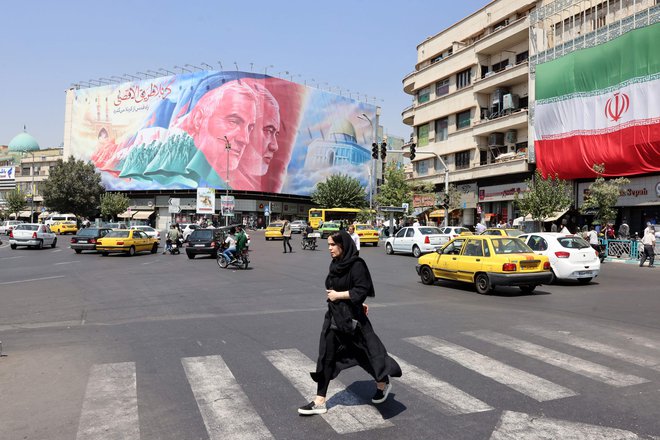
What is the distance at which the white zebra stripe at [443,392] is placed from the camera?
4.79 metres

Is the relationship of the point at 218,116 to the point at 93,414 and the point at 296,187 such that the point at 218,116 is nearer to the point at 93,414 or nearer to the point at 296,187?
the point at 296,187

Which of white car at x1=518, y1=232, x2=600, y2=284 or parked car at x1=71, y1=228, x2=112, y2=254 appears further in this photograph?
parked car at x1=71, y1=228, x2=112, y2=254

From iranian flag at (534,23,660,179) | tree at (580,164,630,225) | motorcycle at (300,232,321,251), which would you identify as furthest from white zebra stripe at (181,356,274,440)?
iranian flag at (534,23,660,179)

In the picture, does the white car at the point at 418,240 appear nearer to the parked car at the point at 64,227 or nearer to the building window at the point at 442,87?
the building window at the point at 442,87

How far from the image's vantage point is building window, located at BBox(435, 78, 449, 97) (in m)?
49.0

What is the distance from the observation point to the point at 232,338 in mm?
7727

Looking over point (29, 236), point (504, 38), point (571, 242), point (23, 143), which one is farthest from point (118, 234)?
point (23, 143)

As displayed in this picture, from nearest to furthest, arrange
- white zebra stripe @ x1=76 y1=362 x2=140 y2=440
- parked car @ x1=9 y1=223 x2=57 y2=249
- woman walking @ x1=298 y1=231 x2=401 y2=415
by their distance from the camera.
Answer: white zebra stripe @ x1=76 y1=362 x2=140 y2=440 → woman walking @ x1=298 y1=231 x2=401 y2=415 → parked car @ x1=9 y1=223 x2=57 y2=249

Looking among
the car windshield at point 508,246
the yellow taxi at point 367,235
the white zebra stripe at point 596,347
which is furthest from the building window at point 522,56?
the white zebra stripe at point 596,347

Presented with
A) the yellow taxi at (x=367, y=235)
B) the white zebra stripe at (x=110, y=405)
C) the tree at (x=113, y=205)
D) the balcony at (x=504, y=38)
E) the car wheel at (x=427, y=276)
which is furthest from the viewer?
the tree at (x=113, y=205)

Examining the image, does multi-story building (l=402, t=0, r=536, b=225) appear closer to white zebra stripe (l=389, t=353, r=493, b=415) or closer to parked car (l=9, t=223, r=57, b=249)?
parked car (l=9, t=223, r=57, b=249)

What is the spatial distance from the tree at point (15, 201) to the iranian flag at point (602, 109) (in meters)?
84.5

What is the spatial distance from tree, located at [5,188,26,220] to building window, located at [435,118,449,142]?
241 ft

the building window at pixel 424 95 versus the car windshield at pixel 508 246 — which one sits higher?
the building window at pixel 424 95
